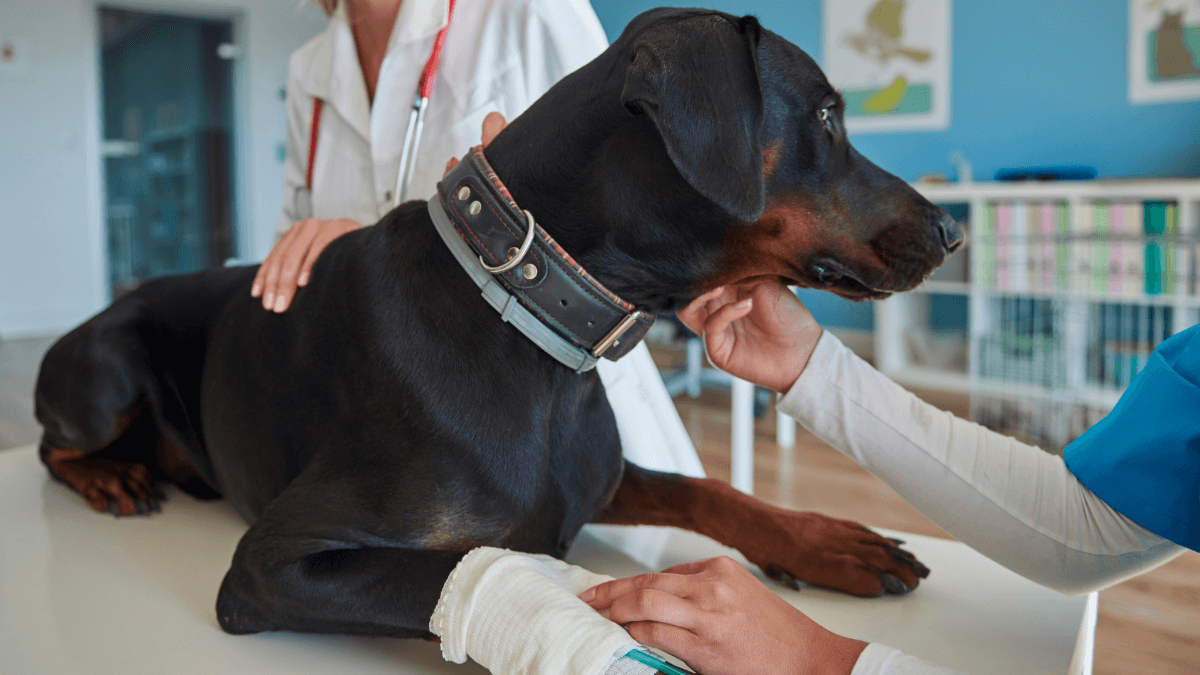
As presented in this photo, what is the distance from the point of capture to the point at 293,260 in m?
1.17

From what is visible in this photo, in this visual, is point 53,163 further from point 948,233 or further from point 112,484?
point 948,233

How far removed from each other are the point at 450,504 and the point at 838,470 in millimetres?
3073

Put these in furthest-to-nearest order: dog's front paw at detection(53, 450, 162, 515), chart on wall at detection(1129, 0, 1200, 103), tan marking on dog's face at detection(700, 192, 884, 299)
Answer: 1. chart on wall at detection(1129, 0, 1200, 103)
2. dog's front paw at detection(53, 450, 162, 515)
3. tan marking on dog's face at detection(700, 192, 884, 299)

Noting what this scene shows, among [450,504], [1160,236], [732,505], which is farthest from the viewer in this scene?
[1160,236]

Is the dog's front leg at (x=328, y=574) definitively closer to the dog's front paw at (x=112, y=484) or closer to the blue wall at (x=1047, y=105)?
the dog's front paw at (x=112, y=484)

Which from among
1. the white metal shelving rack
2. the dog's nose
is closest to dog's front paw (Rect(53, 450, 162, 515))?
the dog's nose

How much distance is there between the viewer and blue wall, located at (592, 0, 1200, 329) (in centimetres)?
491

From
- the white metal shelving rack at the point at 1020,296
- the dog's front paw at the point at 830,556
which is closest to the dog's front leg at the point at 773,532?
the dog's front paw at the point at 830,556

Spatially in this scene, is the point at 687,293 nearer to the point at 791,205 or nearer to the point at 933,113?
the point at 791,205

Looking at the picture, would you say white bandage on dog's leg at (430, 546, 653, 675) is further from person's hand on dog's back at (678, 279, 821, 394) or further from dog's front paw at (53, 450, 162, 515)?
dog's front paw at (53, 450, 162, 515)

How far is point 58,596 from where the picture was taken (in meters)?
1.01

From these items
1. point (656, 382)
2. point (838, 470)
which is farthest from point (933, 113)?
point (656, 382)

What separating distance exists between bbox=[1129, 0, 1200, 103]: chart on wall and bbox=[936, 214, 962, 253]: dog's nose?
484 centimetres

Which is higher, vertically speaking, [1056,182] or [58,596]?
[1056,182]
